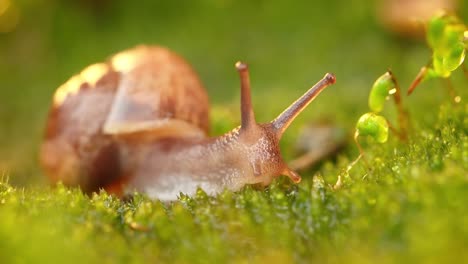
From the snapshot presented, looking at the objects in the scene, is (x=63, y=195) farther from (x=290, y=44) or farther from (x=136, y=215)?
(x=290, y=44)

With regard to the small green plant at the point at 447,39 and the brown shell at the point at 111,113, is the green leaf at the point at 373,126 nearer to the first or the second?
the small green plant at the point at 447,39

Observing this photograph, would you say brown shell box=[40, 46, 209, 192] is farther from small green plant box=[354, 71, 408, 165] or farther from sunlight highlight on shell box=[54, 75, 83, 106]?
small green plant box=[354, 71, 408, 165]

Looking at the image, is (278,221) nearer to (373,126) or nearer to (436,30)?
(373,126)

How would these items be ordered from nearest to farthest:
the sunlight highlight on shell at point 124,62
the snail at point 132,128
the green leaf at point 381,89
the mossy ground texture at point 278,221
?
the mossy ground texture at point 278,221, the green leaf at point 381,89, the snail at point 132,128, the sunlight highlight on shell at point 124,62

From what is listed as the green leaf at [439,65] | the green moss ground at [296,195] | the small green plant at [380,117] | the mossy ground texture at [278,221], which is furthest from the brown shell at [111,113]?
the green leaf at [439,65]

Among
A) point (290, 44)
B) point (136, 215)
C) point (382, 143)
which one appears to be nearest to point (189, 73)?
point (382, 143)

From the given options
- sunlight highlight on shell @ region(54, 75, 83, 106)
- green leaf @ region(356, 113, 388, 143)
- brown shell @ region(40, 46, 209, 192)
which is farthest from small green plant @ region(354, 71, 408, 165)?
sunlight highlight on shell @ region(54, 75, 83, 106)

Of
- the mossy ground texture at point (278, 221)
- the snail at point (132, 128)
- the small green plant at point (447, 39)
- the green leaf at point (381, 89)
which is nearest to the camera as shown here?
the mossy ground texture at point (278, 221)

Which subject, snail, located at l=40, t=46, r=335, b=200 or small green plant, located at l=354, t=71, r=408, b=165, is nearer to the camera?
small green plant, located at l=354, t=71, r=408, b=165
